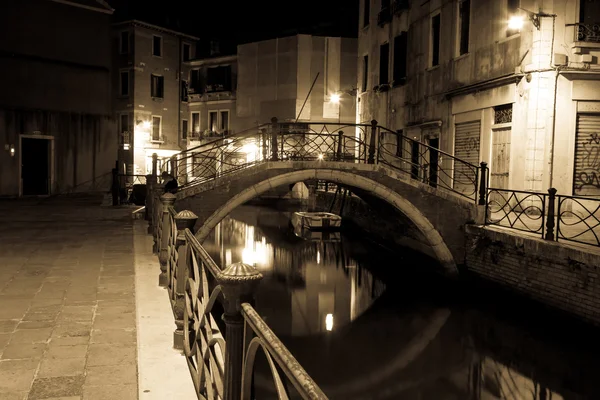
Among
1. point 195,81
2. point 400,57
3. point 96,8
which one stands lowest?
point 400,57

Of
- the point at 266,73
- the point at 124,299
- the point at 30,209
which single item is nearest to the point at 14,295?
the point at 124,299

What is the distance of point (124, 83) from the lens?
3247 cm

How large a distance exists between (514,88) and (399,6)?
7163 mm

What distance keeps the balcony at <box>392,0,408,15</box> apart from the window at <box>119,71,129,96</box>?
19357mm

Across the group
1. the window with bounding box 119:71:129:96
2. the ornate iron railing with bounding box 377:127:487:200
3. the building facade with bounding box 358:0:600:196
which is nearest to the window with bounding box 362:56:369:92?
the ornate iron railing with bounding box 377:127:487:200

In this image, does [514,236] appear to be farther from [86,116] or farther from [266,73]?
[266,73]

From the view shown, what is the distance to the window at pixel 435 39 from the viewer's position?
53.3 ft

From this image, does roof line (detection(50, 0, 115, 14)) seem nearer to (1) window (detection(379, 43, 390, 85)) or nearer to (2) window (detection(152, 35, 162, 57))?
(1) window (detection(379, 43, 390, 85))

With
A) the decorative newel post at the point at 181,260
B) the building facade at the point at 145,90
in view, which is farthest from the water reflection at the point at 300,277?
the building facade at the point at 145,90

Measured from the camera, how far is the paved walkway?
3602 millimetres

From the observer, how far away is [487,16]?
44.1ft

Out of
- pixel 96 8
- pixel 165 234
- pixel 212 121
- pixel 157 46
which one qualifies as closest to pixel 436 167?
pixel 165 234

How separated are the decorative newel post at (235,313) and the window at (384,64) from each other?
1819cm

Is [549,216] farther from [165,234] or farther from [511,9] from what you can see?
[165,234]
